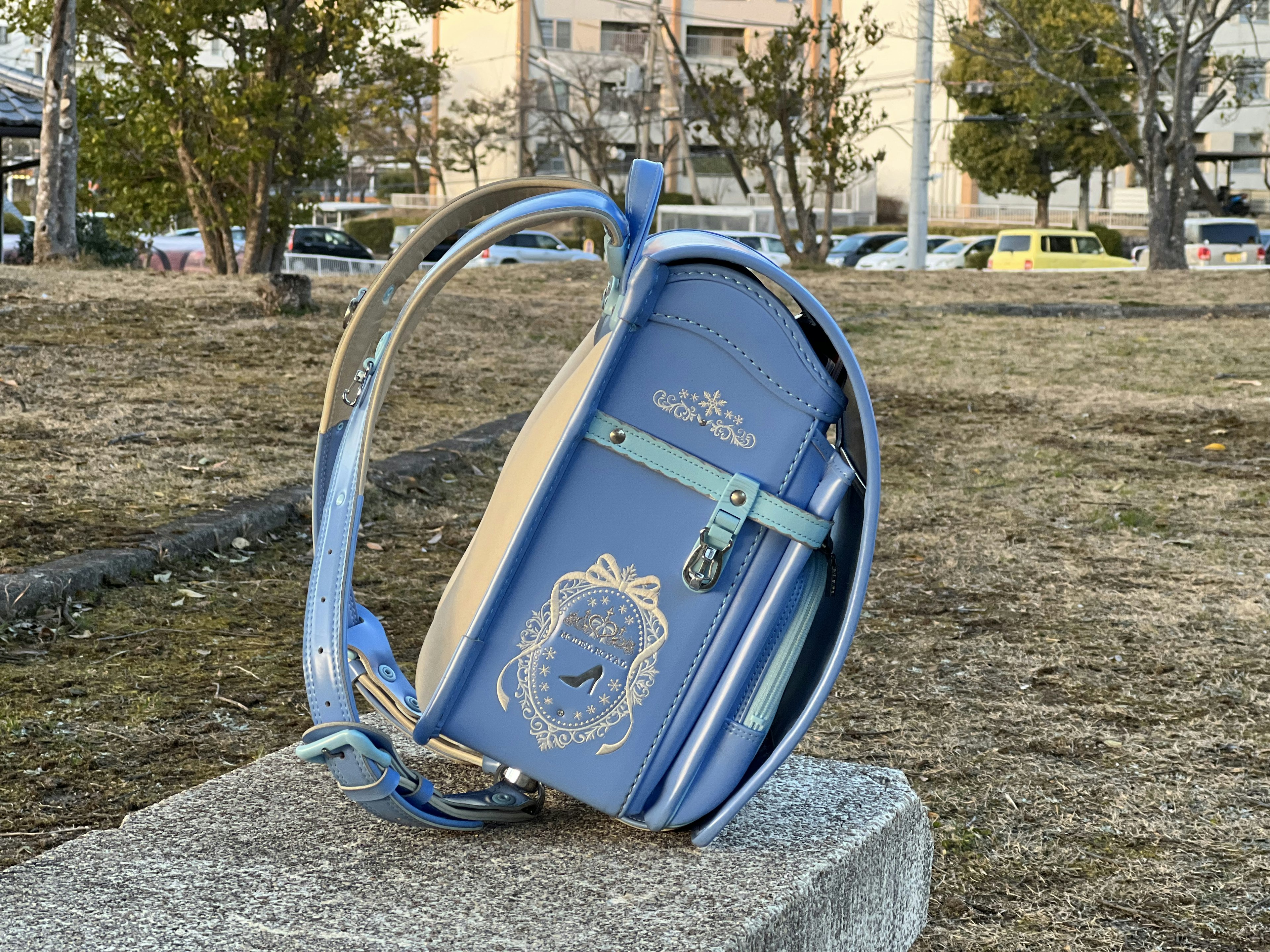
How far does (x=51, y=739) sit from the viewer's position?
8.40ft

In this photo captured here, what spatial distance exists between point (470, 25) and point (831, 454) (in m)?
48.5

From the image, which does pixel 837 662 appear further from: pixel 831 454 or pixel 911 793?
pixel 911 793

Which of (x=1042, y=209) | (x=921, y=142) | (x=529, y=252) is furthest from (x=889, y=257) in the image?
(x=1042, y=209)

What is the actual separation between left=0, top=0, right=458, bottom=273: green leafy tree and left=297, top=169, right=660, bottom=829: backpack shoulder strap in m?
9.63

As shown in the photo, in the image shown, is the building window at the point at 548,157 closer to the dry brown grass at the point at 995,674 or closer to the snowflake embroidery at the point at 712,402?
the dry brown grass at the point at 995,674

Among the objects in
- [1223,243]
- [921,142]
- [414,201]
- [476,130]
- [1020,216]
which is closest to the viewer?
[921,142]

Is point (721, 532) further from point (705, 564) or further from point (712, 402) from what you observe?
point (712, 402)

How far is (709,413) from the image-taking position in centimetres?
167

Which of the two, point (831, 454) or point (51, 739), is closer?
point (831, 454)

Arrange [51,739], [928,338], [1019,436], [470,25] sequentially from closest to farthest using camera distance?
[51,739], [1019,436], [928,338], [470,25]

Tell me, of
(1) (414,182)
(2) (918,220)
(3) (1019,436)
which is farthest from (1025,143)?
(3) (1019,436)

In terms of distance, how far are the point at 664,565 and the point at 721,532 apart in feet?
0.28

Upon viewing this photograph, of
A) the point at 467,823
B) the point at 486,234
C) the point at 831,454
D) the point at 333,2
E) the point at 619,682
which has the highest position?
the point at 333,2

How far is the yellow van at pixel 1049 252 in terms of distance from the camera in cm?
2328
